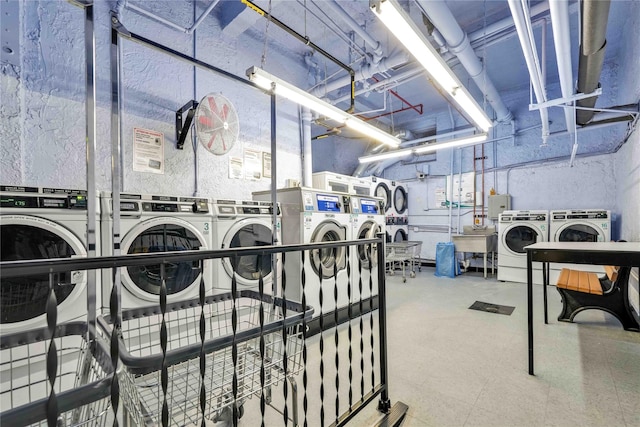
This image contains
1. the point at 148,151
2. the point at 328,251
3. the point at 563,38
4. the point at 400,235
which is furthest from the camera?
the point at 400,235

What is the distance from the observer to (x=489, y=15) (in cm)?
343

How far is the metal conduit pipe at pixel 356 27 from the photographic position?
270 centimetres

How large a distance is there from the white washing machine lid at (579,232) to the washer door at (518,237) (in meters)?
0.30

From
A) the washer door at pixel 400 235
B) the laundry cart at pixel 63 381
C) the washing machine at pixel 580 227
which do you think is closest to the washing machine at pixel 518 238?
the washing machine at pixel 580 227

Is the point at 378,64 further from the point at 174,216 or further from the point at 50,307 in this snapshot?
the point at 50,307

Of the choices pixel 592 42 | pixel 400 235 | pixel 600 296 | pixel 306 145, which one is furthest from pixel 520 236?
pixel 306 145

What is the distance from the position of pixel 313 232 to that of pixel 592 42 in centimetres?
283

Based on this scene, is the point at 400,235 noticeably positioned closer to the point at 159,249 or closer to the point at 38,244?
the point at 159,249

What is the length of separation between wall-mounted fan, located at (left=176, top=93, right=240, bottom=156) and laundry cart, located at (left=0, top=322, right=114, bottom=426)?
5.59ft

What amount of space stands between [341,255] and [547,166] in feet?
15.1

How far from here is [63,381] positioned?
1622mm

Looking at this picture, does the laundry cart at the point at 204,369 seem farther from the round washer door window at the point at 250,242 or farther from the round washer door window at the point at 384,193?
the round washer door window at the point at 384,193

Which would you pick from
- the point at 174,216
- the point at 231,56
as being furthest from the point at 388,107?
the point at 174,216

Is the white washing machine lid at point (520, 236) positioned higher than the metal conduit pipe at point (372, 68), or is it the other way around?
the metal conduit pipe at point (372, 68)
